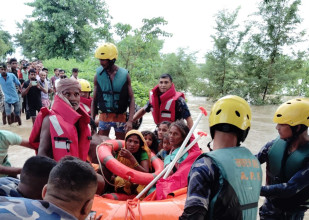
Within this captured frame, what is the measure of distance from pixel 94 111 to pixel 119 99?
49 cm

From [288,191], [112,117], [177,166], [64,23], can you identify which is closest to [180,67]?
[64,23]

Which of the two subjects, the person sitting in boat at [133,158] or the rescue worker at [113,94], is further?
the rescue worker at [113,94]

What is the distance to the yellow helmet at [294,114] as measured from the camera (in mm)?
1868

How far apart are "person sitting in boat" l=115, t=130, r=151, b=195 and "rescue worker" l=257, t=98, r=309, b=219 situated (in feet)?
4.94

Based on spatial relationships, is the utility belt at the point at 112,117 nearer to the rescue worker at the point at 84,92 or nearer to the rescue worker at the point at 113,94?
the rescue worker at the point at 113,94

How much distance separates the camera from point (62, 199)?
98cm

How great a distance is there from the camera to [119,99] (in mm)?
3779

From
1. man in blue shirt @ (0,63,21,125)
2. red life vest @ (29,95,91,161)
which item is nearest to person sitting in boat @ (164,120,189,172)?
red life vest @ (29,95,91,161)

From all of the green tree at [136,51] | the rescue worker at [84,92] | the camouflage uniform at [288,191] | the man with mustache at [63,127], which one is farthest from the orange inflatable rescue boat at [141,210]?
the green tree at [136,51]

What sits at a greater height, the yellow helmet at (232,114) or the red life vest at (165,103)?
the yellow helmet at (232,114)

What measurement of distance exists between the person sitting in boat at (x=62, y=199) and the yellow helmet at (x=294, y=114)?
1.47 m

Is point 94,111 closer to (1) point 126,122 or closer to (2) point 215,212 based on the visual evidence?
(1) point 126,122

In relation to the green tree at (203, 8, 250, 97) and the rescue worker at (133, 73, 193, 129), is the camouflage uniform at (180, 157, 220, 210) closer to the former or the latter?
the rescue worker at (133, 73, 193, 129)

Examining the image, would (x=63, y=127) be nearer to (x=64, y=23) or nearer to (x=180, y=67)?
(x=180, y=67)
